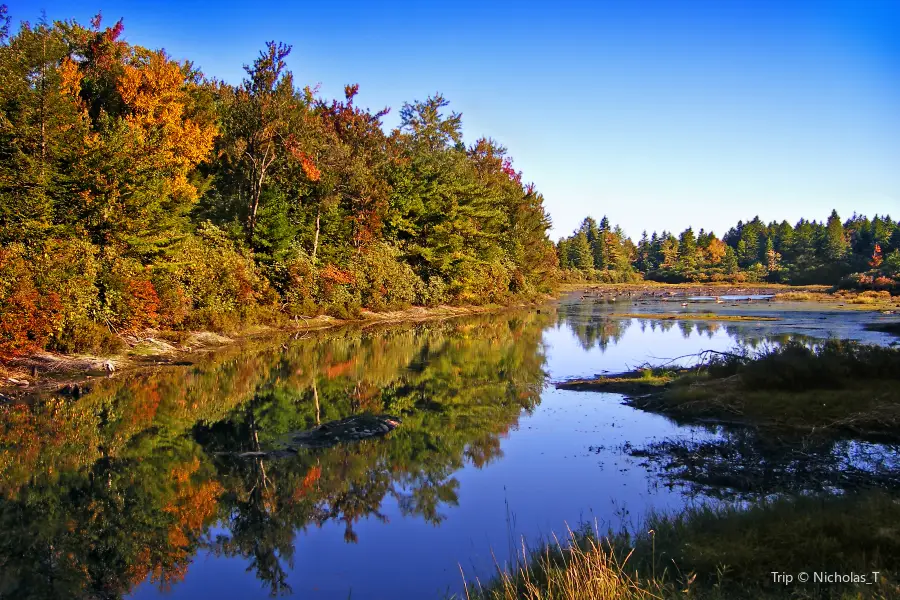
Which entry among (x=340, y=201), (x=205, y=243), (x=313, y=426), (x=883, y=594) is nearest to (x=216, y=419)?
(x=313, y=426)

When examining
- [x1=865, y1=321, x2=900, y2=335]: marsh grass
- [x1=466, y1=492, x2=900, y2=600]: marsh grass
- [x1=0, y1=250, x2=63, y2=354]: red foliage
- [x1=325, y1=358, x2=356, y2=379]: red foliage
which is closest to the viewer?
[x1=466, y1=492, x2=900, y2=600]: marsh grass

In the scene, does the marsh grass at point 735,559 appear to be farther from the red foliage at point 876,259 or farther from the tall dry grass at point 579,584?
the red foliage at point 876,259

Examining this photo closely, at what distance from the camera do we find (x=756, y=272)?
11331 cm

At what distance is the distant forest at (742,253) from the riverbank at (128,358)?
8022 cm

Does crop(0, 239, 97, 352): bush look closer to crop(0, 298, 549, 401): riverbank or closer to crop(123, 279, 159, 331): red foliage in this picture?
crop(0, 298, 549, 401): riverbank

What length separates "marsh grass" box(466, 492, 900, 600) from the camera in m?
5.48

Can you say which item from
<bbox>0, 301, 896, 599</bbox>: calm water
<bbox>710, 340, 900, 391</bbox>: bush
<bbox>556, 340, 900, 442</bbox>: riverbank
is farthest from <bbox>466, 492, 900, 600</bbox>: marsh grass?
<bbox>710, 340, 900, 391</bbox>: bush

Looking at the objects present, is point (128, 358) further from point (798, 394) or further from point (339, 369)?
point (798, 394)

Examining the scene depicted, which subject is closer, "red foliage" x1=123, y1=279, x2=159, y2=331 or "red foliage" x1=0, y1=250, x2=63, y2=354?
"red foliage" x1=0, y1=250, x2=63, y2=354

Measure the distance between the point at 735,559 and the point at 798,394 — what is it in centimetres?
1036

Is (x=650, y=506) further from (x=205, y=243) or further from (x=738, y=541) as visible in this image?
(x=205, y=243)

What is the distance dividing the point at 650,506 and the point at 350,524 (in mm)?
4699

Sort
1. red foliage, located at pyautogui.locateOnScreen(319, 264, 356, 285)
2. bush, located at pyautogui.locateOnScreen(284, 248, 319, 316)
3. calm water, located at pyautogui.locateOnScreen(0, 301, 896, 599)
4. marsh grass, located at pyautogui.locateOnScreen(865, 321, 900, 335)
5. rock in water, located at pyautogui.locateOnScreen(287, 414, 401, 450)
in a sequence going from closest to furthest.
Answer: calm water, located at pyautogui.locateOnScreen(0, 301, 896, 599) < rock in water, located at pyautogui.locateOnScreen(287, 414, 401, 450) < marsh grass, located at pyautogui.locateOnScreen(865, 321, 900, 335) < bush, located at pyautogui.locateOnScreen(284, 248, 319, 316) < red foliage, located at pyautogui.locateOnScreen(319, 264, 356, 285)

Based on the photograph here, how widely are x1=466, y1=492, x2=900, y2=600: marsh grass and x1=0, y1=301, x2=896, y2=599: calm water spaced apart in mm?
1585
